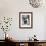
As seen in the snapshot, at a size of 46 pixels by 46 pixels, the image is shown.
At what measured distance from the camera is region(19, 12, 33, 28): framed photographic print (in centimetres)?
496

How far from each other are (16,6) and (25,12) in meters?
0.37

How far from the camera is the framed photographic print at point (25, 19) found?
496cm

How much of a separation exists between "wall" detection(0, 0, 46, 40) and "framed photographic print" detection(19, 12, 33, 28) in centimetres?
10

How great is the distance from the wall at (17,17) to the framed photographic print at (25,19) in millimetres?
103

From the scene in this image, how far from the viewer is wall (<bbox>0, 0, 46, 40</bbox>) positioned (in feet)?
16.2

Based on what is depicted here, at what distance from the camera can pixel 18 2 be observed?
4965 mm

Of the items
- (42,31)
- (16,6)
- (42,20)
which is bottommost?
(42,31)

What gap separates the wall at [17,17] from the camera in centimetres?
493

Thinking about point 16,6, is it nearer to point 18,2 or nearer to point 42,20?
point 18,2

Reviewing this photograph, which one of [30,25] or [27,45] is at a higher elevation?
[30,25]

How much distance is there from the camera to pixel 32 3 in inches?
196

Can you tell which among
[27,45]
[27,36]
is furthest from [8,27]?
[27,45]

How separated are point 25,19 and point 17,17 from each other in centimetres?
29

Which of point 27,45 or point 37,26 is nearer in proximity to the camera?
point 27,45
